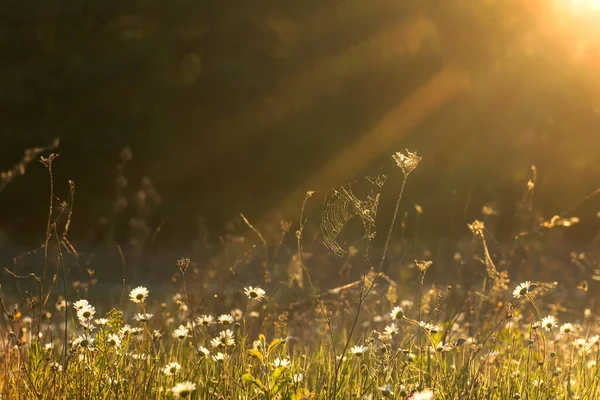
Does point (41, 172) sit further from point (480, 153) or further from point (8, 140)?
point (480, 153)

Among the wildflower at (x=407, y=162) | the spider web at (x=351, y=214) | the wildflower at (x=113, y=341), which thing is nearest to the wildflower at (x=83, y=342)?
the wildflower at (x=113, y=341)

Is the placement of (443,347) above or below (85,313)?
below

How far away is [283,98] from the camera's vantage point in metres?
12.8

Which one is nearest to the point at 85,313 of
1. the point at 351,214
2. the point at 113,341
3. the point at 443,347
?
the point at 113,341

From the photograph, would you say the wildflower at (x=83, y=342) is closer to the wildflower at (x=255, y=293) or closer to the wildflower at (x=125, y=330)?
the wildflower at (x=125, y=330)

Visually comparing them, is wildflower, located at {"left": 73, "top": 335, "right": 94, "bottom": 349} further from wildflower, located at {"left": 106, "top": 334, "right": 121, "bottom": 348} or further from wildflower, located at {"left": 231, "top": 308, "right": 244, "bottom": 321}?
wildflower, located at {"left": 231, "top": 308, "right": 244, "bottom": 321}

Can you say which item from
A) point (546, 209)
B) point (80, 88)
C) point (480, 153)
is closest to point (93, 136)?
point (80, 88)

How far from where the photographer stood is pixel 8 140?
1220cm

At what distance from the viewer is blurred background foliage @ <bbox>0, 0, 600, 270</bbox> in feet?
40.5

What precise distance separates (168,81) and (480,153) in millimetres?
5618

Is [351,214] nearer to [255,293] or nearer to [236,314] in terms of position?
[255,293]

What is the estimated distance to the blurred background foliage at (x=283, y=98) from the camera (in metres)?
12.4

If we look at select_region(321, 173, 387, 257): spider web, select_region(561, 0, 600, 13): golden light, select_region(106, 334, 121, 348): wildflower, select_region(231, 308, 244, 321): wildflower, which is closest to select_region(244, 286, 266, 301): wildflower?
select_region(321, 173, 387, 257): spider web

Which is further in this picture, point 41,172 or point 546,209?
point 546,209
